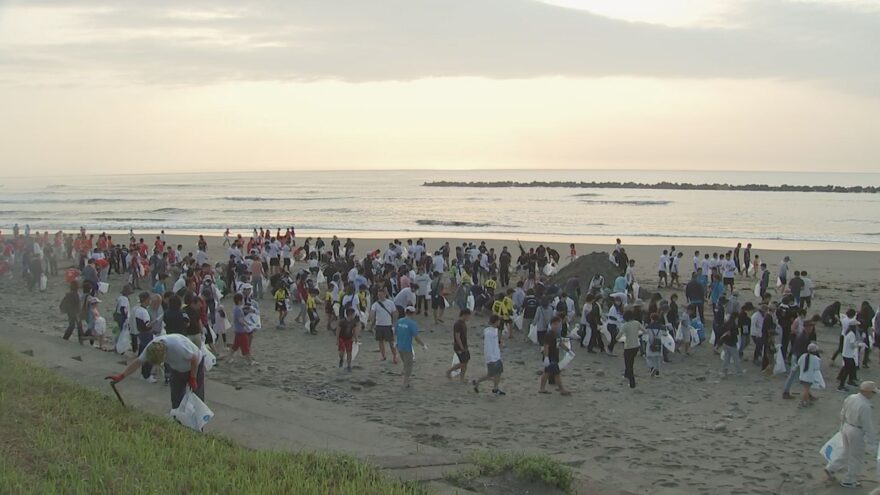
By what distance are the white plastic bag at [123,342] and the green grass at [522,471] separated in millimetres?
7454

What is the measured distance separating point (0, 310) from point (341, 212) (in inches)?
2155

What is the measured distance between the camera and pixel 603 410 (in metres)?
11.3

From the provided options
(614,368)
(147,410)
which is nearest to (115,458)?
(147,410)

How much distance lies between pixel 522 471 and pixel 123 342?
319 inches

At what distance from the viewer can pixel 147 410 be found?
9203mm

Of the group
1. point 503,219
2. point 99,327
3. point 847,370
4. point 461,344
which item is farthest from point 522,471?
point 503,219

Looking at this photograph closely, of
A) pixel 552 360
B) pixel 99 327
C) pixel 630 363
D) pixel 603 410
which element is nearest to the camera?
pixel 603 410

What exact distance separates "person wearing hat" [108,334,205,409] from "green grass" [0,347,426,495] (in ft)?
1.41

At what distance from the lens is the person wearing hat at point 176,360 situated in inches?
317

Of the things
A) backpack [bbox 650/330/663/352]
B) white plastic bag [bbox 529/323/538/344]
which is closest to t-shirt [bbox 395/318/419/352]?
white plastic bag [bbox 529/323/538/344]

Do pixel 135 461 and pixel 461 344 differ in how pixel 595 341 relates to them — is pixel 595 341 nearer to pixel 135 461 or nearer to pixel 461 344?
pixel 461 344

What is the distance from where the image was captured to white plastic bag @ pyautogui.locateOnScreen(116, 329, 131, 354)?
1266cm

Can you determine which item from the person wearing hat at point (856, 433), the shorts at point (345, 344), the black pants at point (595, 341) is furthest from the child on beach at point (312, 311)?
the person wearing hat at point (856, 433)

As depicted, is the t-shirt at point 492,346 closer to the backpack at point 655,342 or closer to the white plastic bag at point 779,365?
the backpack at point 655,342
